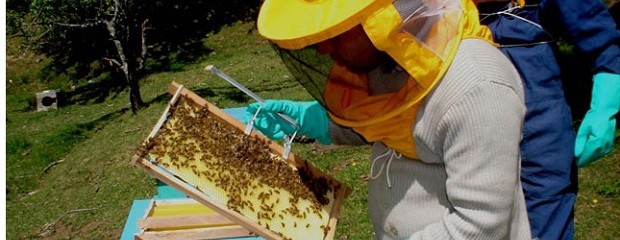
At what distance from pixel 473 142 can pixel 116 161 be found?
711cm

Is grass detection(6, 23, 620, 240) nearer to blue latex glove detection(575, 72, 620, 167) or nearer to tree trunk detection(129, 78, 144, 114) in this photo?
tree trunk detection(129, 78, 144, 114)

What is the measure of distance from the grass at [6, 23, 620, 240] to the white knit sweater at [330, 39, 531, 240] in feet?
9.13

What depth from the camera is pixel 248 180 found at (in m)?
2.92

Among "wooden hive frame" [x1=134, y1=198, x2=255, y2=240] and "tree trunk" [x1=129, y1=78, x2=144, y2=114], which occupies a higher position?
"wooden hive frame" [x1=134, y1=198, x2=255, y2=240]

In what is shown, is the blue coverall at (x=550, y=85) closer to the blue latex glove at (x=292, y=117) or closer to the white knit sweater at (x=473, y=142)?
the white knit sweater at (x=473, y=142)

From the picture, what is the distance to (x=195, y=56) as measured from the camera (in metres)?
14.4

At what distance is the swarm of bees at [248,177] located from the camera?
9.38 feet

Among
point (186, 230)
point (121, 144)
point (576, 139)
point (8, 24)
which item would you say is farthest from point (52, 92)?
point (576, 139)

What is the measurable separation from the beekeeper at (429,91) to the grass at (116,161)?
9.18 ft

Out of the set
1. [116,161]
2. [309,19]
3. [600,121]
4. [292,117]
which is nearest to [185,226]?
[292,117]

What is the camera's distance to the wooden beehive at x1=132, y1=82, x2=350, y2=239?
2.85 metres

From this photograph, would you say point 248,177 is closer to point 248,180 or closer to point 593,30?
point 248,180

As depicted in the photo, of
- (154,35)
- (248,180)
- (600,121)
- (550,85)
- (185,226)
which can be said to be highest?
(550,85)

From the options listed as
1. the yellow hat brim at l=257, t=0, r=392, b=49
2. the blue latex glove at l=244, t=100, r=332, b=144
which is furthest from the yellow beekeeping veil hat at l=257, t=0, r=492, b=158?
the blue latex glove at l=244, t=100, r=332, b=144
